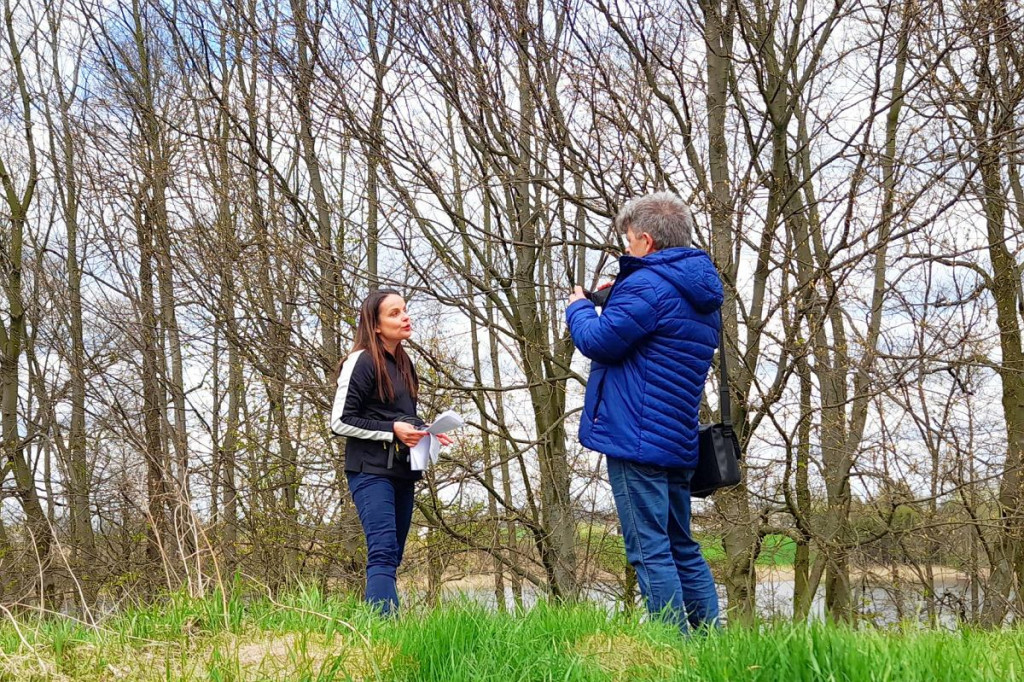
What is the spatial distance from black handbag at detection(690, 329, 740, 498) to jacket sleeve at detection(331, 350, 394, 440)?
1379mm

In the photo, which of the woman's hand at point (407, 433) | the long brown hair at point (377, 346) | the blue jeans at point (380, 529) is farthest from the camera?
the long brown hair at point (377, 346)

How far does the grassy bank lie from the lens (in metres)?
2.39

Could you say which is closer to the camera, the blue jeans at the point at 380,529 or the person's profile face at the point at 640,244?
the person's profile face at the point at 640,244

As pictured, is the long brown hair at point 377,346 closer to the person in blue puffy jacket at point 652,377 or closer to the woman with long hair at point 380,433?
the woman with long hair at point 380,433

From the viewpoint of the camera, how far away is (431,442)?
13.8 ft

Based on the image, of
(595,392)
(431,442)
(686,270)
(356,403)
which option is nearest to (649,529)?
(595,392)

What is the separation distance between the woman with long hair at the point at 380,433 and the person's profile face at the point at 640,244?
120cm

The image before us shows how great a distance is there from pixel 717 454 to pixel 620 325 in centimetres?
75

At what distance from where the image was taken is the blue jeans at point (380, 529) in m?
4.00

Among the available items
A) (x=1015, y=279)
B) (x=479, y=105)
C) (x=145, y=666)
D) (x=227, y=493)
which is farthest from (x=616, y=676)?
(x=1015, y=279)

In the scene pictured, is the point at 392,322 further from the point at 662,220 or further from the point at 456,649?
the point at 456,649

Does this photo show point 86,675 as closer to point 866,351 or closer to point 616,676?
point 616,676

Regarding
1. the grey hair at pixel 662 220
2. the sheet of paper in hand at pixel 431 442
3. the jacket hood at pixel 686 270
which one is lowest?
the sheet of paper in hand at pixel 431 442

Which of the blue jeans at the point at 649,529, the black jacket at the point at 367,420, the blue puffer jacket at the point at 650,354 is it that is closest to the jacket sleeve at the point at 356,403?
the black jacket at the point at 367,420
